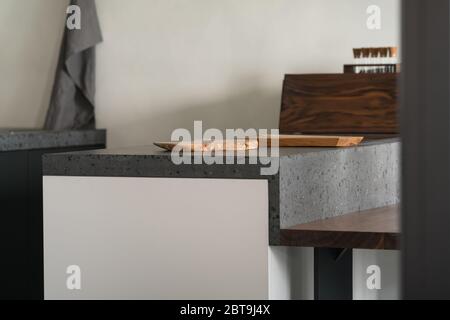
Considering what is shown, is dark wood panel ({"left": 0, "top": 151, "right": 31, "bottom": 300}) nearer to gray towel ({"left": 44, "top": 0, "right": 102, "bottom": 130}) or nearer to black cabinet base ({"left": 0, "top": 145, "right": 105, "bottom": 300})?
black cabinet base ({"left": 0, "top": 145, "right": 105, "bottom": 300})

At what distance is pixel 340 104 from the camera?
292 centimetres

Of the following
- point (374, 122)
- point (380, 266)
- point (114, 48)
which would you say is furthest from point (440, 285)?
point (114, 48)

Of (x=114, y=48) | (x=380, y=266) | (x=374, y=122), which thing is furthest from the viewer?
(x=114, y=48)

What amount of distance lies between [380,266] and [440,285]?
2578mm

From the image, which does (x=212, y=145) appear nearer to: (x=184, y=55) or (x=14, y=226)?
(x=14, y=226)

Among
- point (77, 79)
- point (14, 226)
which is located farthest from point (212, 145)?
point (77, 79)

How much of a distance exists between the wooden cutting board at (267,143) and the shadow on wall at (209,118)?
120cm

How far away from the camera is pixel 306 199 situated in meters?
1.84

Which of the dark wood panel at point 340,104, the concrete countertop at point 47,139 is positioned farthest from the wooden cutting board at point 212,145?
the concrete countertop at point 47,139

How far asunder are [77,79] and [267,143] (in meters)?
1.64

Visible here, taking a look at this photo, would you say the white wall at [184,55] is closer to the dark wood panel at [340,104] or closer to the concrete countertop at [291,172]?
the dark wood panel at [340,104]

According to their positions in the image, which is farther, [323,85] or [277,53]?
[277,53]

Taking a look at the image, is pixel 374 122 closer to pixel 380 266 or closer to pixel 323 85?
pixel 323 85
